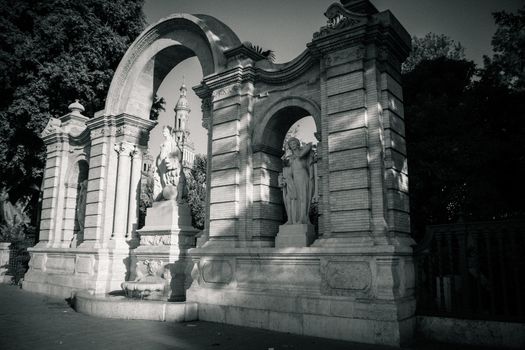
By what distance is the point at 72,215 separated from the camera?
645 inches

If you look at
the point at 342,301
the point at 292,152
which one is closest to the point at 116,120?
the point at 292,152

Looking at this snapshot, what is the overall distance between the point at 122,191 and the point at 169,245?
359cm

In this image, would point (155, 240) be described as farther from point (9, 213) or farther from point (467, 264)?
point (9, 213)

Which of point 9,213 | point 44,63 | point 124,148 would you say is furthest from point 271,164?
point 9,213

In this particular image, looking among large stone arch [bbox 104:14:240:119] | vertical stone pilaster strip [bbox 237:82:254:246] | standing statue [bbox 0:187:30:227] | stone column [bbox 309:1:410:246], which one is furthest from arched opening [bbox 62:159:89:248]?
stone column [bbox 309:1:410:246]

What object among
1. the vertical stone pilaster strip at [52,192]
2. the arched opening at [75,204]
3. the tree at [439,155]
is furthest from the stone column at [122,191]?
the tree at [439,155]

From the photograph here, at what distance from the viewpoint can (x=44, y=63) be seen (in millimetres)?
19109

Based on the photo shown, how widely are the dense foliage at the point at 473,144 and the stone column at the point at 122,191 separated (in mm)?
10610

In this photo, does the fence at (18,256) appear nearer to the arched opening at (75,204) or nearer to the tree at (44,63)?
the tree at (44,63)

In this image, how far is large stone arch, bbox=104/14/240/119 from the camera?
462 inches

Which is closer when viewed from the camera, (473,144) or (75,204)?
(473,144)

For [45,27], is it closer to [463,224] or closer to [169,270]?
[169,270]

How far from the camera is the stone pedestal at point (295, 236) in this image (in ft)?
29.9

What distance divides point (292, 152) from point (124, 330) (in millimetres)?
5584
